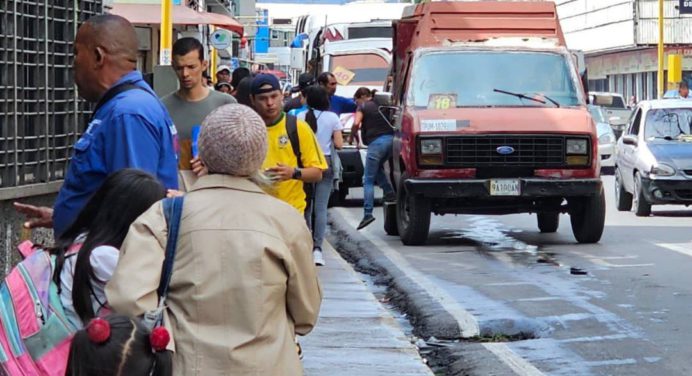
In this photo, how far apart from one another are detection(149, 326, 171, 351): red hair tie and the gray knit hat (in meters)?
0.59

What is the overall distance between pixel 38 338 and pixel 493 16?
14.2 m

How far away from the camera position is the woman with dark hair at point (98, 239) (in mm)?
4703

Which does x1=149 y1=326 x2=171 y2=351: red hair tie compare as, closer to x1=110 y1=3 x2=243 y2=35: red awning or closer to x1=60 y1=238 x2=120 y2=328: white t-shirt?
x1=60 y1=238 x2=120 y2=328: white t-shirt

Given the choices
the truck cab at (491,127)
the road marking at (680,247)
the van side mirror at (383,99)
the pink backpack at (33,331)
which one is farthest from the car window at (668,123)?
the pink backpack at (33,331)

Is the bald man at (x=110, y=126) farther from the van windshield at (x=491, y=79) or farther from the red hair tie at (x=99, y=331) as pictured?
the van windshield at (x=491, y=79)

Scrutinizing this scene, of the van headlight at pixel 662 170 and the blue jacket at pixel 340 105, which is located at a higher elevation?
the blue jacket at pixel 340 105

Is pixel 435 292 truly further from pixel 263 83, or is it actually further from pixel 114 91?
pixel 114 91

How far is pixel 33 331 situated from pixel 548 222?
1412 centimetres

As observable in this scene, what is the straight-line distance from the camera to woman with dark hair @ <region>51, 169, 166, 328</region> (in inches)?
185

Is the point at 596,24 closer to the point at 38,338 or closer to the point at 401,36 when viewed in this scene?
the point at 401,36

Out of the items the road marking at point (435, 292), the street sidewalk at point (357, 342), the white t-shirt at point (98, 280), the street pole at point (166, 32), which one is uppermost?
the street pole at point (166, 32)

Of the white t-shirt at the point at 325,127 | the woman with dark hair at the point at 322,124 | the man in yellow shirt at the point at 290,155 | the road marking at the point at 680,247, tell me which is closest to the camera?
the man in yellow shirt at the point at 290,155

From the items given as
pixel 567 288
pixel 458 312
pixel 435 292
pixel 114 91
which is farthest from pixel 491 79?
pixel 114 91

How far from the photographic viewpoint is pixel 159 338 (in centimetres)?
433
